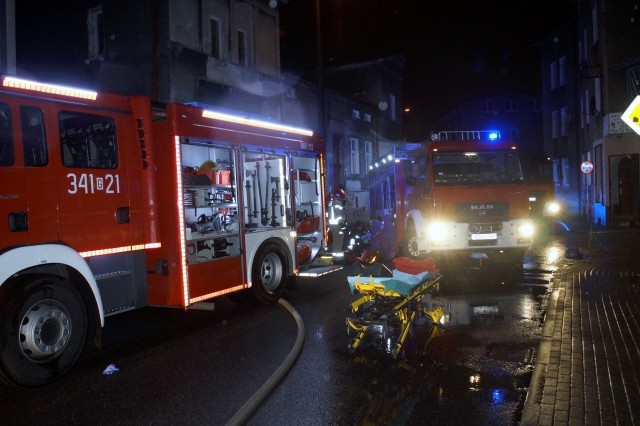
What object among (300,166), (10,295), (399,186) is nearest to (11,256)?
(10,295)

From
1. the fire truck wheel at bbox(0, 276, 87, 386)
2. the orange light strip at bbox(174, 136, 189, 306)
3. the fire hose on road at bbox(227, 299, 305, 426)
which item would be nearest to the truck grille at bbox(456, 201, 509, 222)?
the fire hose on road at bbox(227, 299, 305, 426)

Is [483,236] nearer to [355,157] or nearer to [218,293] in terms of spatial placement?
[218,293]

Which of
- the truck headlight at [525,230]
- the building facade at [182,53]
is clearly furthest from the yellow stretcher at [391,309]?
the building facade at [182,53]

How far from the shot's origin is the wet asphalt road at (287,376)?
4.48 meters

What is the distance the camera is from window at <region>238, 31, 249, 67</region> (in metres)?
19.3

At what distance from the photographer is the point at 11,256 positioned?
509 cm

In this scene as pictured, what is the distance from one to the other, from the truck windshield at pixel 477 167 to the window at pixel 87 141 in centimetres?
710

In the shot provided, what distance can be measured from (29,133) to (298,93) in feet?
59.0

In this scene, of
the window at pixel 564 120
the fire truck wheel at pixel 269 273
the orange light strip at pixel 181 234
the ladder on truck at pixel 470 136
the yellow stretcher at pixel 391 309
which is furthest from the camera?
the window at pixel 564 120

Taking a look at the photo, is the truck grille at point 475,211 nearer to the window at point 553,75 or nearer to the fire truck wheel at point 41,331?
the fire truck wheel at point 41,331

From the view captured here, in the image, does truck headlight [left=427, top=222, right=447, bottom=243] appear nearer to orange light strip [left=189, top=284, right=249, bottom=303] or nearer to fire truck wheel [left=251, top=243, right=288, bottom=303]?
fire truck wheel [left=251, top=243, right=288, bottom=303]

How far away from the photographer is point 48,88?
18.6ft

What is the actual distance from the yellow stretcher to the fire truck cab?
451cm

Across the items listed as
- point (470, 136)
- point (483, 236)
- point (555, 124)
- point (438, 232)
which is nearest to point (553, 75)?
point (555, 124)
